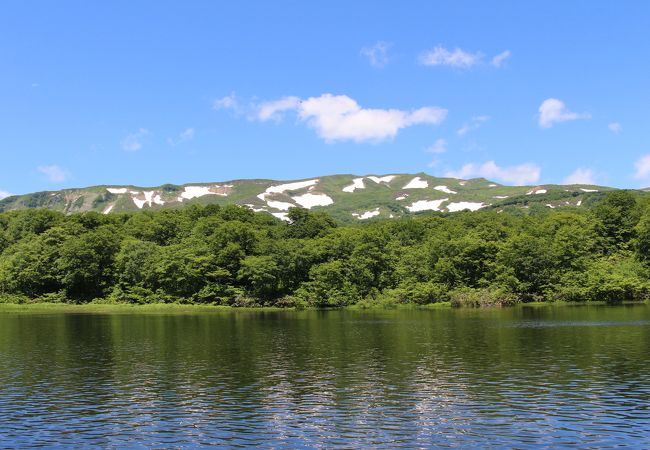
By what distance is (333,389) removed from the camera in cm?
2908

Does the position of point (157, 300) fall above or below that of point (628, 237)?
below

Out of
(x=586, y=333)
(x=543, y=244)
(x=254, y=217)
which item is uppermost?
(x=254, y=217)

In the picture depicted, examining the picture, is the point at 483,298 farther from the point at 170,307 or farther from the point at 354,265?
the point at 170,307

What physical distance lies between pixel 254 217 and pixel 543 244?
215 ft

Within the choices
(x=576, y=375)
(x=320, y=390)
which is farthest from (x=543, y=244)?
(x=320, y=390)

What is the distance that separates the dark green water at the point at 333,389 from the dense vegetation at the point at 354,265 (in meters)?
45.3

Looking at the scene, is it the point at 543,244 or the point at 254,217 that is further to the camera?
the point at 254,217

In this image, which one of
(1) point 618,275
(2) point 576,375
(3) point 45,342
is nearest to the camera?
(2) point 576,375

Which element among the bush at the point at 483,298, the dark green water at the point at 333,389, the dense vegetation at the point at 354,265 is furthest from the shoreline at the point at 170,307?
the dark green water at the point at 333,389

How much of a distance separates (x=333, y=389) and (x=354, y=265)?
7638 cm

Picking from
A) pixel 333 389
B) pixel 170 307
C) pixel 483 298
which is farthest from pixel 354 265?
pixel 333 389

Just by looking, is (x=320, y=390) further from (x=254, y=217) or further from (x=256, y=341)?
(x=254, y=217)

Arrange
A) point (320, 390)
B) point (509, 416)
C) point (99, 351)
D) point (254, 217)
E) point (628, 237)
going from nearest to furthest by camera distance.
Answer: point (509, 416) → point (320, 390) → point (99, 351) → point (628, 237) → point (254, 217)

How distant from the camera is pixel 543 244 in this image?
10081 centimetres
